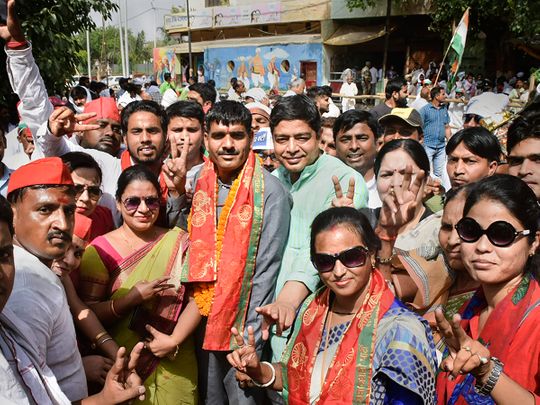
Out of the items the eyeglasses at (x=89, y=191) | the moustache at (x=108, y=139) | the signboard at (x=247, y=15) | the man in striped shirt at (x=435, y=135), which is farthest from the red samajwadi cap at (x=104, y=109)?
the signboard at (x=247, y=15)

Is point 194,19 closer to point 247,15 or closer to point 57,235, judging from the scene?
point 247,15

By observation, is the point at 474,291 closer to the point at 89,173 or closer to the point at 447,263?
the point at 447,263

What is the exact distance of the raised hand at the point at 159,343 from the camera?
2697 millimetres

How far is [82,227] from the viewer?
9.48 feet

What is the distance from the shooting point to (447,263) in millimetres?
2445

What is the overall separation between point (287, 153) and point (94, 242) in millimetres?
1128

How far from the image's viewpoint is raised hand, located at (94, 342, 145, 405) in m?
2.02

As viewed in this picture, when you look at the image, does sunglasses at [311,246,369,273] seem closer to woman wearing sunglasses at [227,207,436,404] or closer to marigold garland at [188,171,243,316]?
woman wearing sunglasses at [227,207,436,404]

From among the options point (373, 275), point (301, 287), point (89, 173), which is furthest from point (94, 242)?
point (373, 275)

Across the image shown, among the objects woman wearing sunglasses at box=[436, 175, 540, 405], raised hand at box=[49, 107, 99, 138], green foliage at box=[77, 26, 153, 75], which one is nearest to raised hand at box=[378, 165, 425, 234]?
woman wearing sunglasses at box=[436, 175, 540, 405]

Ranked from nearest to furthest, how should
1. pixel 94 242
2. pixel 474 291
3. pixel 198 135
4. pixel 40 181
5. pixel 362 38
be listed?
pixel 40 181 → pixel 474 291 → pixel 94 242 → pixel 198 135 → pixel 362 38

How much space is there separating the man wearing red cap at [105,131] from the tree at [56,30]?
6.46 ft

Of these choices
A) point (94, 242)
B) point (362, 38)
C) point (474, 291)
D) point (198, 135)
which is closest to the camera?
point (474, 291)

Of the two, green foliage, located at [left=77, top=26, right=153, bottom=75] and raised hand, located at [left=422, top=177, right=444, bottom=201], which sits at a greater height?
green foliage, located at [left=77, top=26, right=153, bottom=75]
